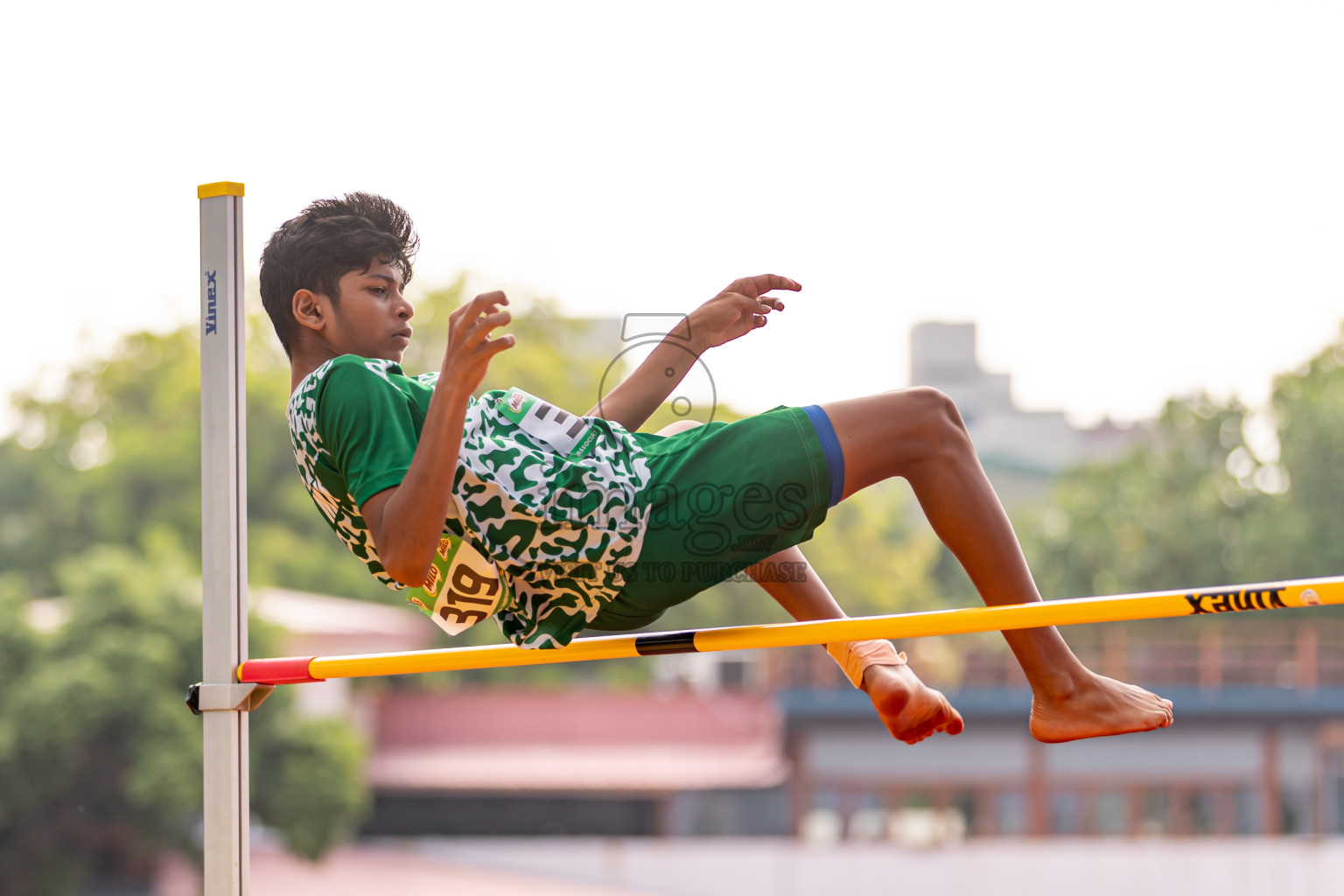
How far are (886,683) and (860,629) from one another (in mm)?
206

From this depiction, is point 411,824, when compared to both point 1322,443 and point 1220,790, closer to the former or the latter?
point 1220,790

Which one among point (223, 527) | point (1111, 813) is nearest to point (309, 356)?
point (223, 527)

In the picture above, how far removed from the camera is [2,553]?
2272 cm

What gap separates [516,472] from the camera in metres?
1.92

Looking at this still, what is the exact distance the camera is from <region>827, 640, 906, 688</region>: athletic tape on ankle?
2.15 meters

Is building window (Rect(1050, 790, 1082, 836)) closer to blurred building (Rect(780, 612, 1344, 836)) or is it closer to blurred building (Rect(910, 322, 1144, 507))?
blurred building (Rect(780, 612, 1344, 836))

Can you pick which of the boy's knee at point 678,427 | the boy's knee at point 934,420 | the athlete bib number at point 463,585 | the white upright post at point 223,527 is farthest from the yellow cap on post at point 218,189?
the boy's knee at point 934,420

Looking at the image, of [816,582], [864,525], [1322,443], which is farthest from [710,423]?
[864,525]

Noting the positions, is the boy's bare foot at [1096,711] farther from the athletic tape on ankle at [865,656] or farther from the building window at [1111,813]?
the building window at [1111,813]

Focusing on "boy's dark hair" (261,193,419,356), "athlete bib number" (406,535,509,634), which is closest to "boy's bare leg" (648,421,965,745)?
"athlete bib number" (406,535,509,634)

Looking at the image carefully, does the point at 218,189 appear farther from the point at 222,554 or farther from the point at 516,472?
the point at 516,472

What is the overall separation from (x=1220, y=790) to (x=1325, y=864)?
4.83ft

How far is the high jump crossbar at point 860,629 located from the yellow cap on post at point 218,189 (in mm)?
818

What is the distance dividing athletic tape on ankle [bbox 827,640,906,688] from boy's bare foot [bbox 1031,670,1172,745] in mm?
238
